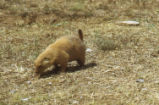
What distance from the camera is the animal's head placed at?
535 centimetres

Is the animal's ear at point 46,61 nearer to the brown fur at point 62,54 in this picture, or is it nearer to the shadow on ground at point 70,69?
the brown fur at point 62,54

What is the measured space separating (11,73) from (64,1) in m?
6.90

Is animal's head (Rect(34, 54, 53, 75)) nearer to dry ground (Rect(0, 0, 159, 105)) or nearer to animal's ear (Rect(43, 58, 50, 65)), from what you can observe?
animal's ear (Rect(43, 58, 50, 65))

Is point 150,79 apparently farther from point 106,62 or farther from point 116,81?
point 106,62

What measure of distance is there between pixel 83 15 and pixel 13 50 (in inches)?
156

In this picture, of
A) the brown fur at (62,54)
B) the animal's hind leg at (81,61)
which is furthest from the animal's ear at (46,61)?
the animal's hind leg at (81,61)

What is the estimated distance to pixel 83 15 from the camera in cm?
1023

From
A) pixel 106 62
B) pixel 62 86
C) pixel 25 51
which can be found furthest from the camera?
pixel 25 51

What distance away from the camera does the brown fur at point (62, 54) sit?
5.40 m

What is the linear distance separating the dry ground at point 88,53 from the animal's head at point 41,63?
0.65 feet

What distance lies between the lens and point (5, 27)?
8859 millimetres

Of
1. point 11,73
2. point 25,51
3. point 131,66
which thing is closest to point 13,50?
point 25,51

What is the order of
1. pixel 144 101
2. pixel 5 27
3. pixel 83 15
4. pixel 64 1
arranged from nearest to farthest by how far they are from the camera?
1. pixel 144 101
2. pixel 5 27
3. pixel 83 15
4. pixel 64 1

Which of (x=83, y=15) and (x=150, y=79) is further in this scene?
(x=83, y=15)
